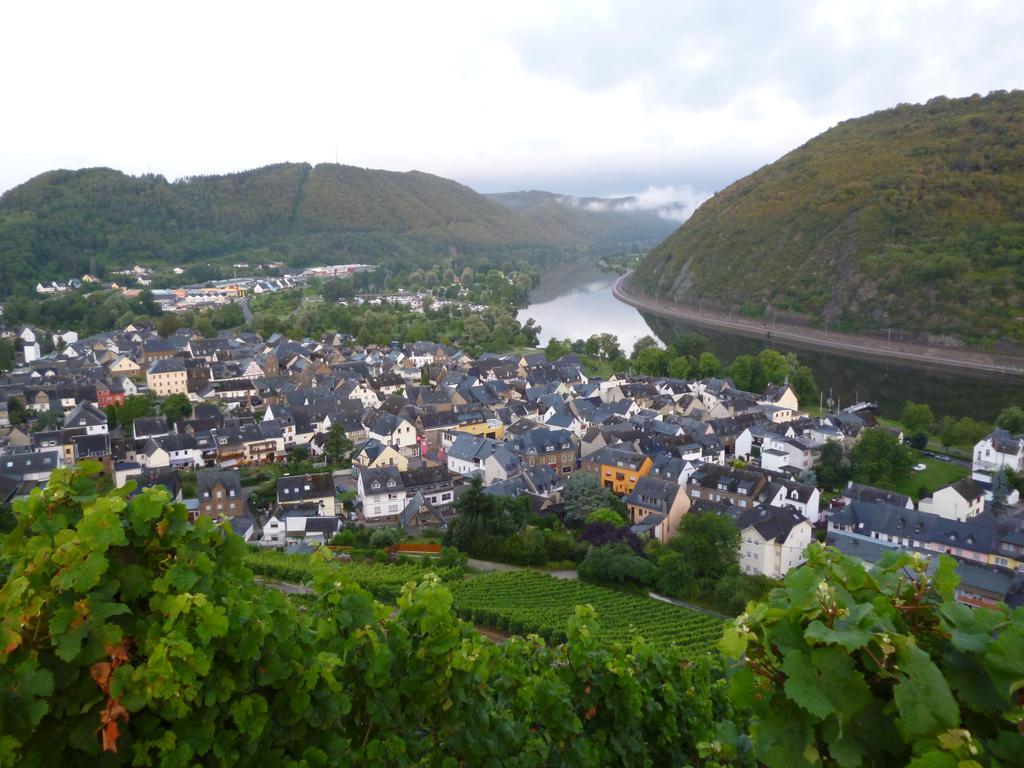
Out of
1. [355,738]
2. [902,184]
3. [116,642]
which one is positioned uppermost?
[902,184]

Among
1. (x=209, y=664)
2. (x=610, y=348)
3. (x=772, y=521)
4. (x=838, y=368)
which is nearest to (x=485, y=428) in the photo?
(x=772, y=521)

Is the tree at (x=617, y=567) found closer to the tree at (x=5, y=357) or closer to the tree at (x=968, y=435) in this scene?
the tree at (x=968, y=435)

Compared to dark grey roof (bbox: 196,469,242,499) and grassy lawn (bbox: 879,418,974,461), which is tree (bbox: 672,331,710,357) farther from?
dark grey roof (bbox: 196,469,242,499)

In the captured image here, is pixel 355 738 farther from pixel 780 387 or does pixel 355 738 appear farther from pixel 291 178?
pixel 291 178

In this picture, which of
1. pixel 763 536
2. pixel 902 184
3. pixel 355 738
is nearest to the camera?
pixel 355 738

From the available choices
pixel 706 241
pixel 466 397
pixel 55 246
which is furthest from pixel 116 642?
pixel 55 246

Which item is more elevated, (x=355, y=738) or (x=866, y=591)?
(x=866, y=591)

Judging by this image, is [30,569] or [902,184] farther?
[902,184]

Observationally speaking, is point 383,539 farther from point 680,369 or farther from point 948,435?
point 680,369
